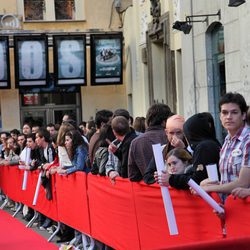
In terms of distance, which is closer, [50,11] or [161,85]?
[161,85]

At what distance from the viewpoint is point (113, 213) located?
9.39 m

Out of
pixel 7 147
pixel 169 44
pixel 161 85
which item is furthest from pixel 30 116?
pixel 7 147

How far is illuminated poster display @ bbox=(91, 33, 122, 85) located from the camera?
30.6m

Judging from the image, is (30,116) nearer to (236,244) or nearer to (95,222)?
(95,222)

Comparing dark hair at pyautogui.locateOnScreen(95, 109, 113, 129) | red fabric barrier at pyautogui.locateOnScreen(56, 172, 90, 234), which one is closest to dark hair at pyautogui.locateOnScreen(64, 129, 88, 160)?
red fabric barrier at pyautogui.locateOnScreen(56, 172, 90, 234)

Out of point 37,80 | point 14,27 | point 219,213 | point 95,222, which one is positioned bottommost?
point 95,222

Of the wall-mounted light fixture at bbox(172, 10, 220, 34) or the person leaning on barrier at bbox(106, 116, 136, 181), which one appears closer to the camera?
the person leaning on barrier at bbox(106, 116, 136, 181)

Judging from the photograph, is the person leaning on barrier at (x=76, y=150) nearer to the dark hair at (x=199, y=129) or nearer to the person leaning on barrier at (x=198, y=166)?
the dark hair at (x=199, y=129)

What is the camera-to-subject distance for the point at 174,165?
7.02 metres

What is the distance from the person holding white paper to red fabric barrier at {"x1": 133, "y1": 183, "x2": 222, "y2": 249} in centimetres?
40

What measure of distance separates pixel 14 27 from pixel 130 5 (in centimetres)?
497

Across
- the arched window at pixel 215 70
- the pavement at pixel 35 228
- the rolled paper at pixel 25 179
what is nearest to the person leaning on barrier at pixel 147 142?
the pavement at pixel 35 228

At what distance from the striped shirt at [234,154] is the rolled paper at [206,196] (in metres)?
0.21

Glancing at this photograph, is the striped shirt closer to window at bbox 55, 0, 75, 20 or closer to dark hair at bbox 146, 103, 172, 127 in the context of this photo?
dark hair at bbox 146, 103, 172, 127
